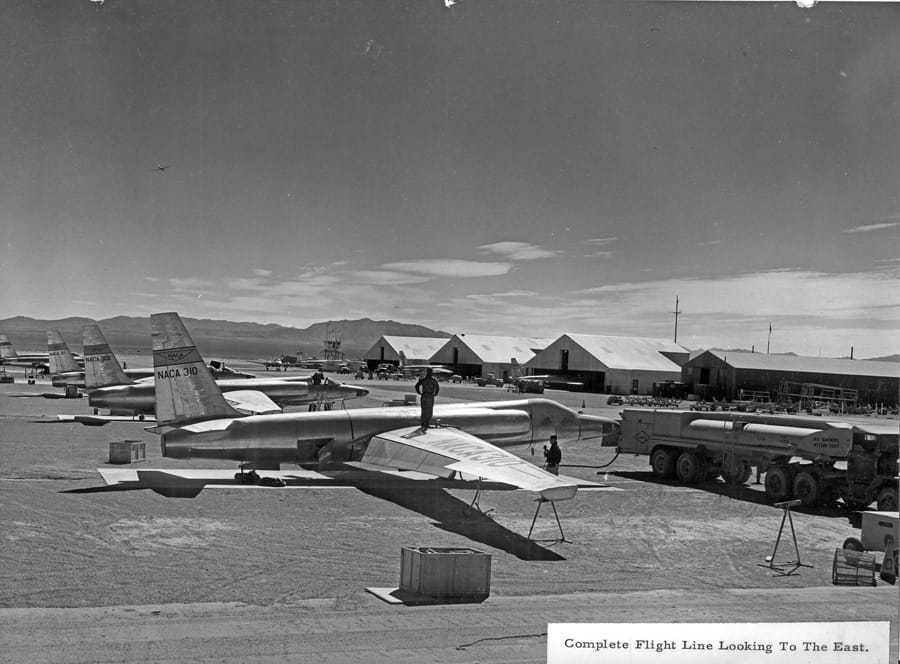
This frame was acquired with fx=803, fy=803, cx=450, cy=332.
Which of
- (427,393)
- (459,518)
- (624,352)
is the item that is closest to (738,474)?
(459,518)

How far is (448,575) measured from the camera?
13.3 meters

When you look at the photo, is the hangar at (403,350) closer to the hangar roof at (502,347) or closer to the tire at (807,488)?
the hangar roof at (502,347)

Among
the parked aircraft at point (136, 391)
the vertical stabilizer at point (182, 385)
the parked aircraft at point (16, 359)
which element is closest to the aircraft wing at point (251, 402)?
the parked aircraft at point (136, 391)

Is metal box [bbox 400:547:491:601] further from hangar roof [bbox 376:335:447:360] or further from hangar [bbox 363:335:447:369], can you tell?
hangar roof [bbox 376:335:447:360]

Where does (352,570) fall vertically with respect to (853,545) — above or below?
below

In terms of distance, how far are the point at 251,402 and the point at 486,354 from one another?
39748 millimetres

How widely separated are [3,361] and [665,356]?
58.6 m

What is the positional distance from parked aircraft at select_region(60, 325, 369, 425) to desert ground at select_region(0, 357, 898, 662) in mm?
14133

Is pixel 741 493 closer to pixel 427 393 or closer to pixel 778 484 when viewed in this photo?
pixel 778 484

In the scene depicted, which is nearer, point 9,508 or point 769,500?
point 9,508

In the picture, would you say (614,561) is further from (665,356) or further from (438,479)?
(665,356)

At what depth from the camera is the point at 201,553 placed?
15.5 m

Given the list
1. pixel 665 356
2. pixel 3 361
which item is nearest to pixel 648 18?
pixel 665 356

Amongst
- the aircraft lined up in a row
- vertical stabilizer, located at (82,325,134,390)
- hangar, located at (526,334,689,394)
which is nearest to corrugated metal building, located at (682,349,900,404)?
hangar, located at (526,334,689,394)
